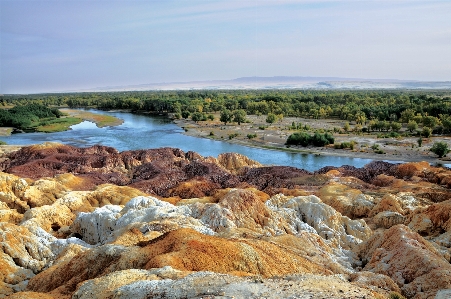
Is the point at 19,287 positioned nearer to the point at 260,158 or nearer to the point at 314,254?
the point at 314,254

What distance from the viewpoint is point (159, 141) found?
3679 inches

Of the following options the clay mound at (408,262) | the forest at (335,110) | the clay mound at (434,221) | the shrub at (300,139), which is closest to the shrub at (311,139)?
the shrub at (300,139)

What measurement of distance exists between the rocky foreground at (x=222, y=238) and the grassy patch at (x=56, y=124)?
68153 mm

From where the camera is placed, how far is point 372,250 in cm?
2203

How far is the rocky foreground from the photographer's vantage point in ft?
44.3

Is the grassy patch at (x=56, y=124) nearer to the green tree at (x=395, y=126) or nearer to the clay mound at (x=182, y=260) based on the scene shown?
the green tree at (x=395, y=126)

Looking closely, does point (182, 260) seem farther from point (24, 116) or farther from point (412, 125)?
point (24, 116)

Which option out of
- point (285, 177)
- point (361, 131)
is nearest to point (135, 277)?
point (285, 177)

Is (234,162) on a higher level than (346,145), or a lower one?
higher

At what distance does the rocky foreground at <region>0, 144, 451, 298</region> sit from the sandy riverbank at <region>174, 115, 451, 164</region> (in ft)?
96.8

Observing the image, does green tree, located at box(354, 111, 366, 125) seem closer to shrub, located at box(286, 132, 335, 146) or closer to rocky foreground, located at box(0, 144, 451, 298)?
shrub, located at box(286, 132, 335, 146)

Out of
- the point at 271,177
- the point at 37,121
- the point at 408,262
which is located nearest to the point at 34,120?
the point at 37,121

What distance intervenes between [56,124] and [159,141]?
139ft

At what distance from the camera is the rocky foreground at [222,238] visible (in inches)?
532
